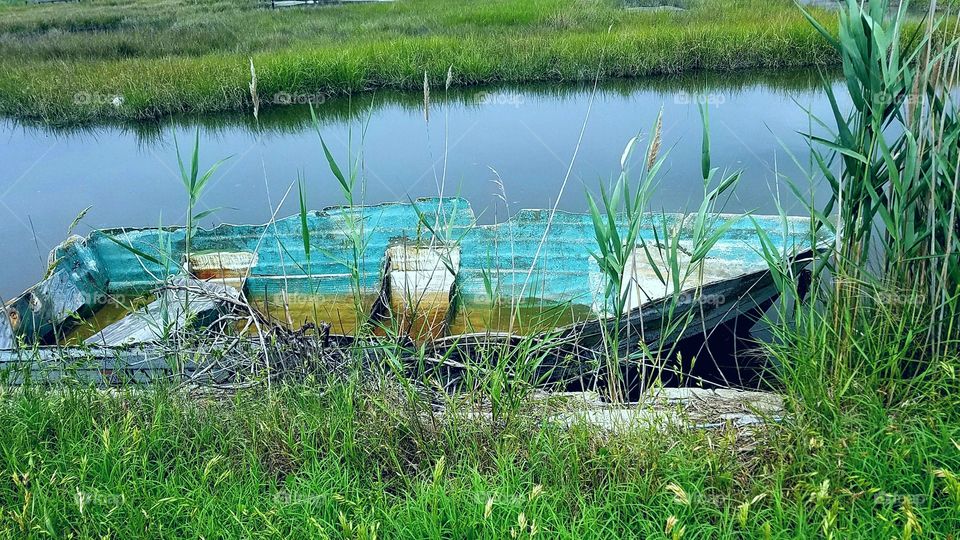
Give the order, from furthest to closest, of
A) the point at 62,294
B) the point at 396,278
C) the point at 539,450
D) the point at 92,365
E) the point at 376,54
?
the point at 376,54 < the point at 396,278 < the point at 62,294 < the point at 92,365 < the point at 539,450

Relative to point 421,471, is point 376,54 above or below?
above

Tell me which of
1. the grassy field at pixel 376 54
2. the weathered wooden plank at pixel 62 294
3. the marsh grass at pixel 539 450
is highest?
the grassy field at pixel 376 54

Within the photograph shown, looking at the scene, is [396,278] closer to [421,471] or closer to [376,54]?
[421,471]

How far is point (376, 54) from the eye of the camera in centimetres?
870

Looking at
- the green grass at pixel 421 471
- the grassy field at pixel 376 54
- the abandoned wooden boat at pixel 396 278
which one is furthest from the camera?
the grassy field at pixel 376 54

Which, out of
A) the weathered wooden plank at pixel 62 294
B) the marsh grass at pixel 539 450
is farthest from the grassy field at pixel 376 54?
the marsh grass at pixel 539 450

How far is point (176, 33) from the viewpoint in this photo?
11.4 m

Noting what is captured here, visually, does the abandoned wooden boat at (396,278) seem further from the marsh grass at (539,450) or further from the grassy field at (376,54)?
the grassy field at (376,54)

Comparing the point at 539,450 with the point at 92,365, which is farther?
the point at 92,365

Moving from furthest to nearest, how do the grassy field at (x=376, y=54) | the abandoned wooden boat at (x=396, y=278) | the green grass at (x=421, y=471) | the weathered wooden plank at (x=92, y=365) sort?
the grassy field at (x=376, y=54) < the abandoned wooden boat at (x=396, y=278) < the weathered wooden plank at (x=92, y=365) < the green grass at (x=421, y=471)

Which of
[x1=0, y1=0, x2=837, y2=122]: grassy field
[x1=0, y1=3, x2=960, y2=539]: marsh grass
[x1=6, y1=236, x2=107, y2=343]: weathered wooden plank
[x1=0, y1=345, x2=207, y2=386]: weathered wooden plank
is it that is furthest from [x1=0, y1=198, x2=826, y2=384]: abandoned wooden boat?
[x1=0, y1=0, x2=837, y2=122]: grassy field

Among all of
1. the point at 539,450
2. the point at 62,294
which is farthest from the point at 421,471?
the point at 62,294

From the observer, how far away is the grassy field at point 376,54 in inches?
316

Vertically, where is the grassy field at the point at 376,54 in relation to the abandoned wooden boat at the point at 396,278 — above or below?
above
